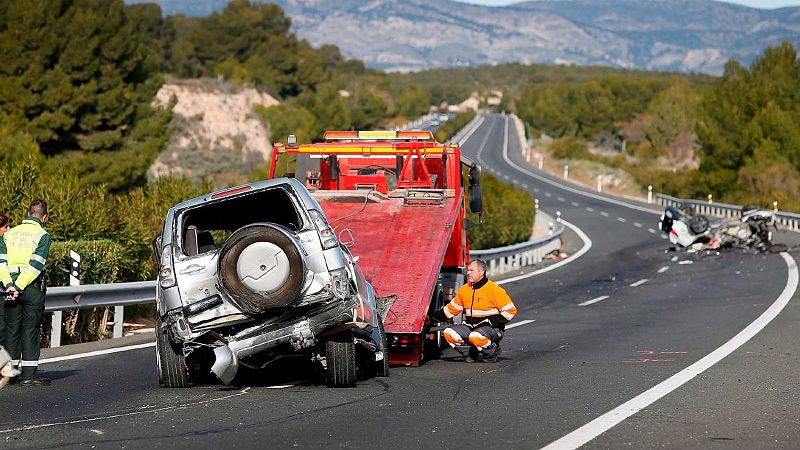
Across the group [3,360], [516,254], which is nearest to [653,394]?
[3,360]

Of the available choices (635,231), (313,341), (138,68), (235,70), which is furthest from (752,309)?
(235,70)

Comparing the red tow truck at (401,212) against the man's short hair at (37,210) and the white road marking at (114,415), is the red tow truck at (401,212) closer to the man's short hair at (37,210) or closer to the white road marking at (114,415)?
the white road marking at (114,415)

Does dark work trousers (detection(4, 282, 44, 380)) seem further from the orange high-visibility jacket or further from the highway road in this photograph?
the orange high-visibility jacket

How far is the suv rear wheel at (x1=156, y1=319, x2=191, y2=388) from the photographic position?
1055 cm

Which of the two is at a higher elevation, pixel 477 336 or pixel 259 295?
pixel 259 295

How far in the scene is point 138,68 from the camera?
5278 cm

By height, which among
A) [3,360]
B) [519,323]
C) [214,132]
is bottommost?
[214,132]

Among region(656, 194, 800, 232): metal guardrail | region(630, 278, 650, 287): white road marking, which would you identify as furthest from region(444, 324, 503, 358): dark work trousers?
region(656, 194, 800, 232): metal guardrail

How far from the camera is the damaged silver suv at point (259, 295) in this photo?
388 inches

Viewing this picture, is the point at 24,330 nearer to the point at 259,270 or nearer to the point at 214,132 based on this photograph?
the point at 259,270

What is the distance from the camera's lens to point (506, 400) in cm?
984

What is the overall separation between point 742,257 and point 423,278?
73.2 ft

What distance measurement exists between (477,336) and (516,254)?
2135cm

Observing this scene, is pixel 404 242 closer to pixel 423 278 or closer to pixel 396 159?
pixel 423 278
